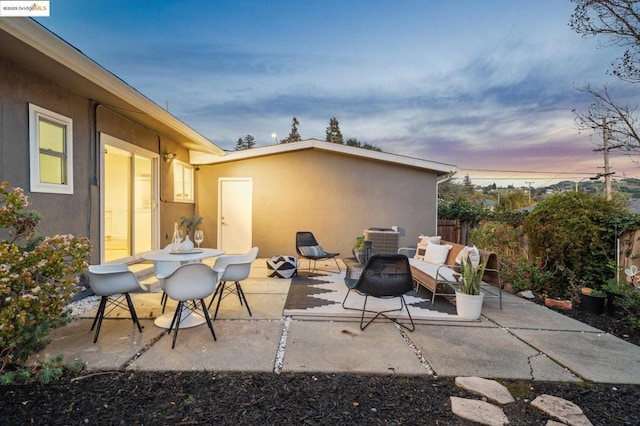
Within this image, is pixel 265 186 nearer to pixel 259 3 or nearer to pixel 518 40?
pixel 259 3

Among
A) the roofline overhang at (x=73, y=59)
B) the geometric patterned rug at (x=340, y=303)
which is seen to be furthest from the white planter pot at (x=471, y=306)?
the roofline overhang at (x=73, y=59)

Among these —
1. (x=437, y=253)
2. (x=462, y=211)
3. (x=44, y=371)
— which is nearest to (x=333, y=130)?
(x=462, y=211)

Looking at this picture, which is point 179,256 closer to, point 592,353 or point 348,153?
A: point 592,353

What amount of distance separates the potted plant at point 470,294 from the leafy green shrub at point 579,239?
2.05 meters

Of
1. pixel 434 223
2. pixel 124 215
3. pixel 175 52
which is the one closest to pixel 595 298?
pixel 434 223

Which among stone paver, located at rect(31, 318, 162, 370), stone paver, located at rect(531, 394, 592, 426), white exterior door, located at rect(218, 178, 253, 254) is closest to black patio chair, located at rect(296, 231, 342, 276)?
white exterior door, located at rect(218, 178, 253, 254)

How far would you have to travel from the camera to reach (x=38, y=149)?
3.86m

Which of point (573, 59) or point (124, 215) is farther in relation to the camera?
point (124, 215)

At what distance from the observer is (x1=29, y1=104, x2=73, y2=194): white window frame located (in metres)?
3.76

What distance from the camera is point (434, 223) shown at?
841 cm

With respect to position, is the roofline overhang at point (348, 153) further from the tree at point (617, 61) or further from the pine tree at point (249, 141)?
the pine tree at point (249, 141)

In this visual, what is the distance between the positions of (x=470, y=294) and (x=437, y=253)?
1.61 meters

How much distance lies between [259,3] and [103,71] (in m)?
4.94

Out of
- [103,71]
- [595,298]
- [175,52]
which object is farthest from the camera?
[175,52]
